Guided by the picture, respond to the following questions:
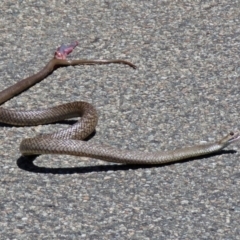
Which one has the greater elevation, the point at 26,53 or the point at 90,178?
the point at 26,53

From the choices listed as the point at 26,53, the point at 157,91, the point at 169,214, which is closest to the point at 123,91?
the point at 157,91

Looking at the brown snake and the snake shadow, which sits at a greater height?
the brown snake

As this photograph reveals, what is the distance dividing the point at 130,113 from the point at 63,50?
1.21 meters

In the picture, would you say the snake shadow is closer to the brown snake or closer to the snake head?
the brown snake

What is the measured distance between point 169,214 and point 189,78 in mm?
2061

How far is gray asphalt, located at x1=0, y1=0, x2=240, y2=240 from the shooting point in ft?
18.8

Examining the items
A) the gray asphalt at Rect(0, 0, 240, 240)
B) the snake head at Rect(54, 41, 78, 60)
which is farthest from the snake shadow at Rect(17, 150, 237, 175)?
the snake head at Rect(54, 41, 78, 60)

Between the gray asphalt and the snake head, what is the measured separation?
0.07 meters

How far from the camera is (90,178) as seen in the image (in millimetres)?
6199

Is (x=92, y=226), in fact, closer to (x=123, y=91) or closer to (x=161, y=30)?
(x=123, y=91)

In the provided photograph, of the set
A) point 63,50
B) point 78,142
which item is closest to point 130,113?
point 78,142

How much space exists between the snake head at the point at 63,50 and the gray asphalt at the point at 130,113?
0.07 m

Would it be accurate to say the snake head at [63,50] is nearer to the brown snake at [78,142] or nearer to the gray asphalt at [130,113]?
the gray asphalt at [130,113]

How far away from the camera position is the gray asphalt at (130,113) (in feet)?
18.8
